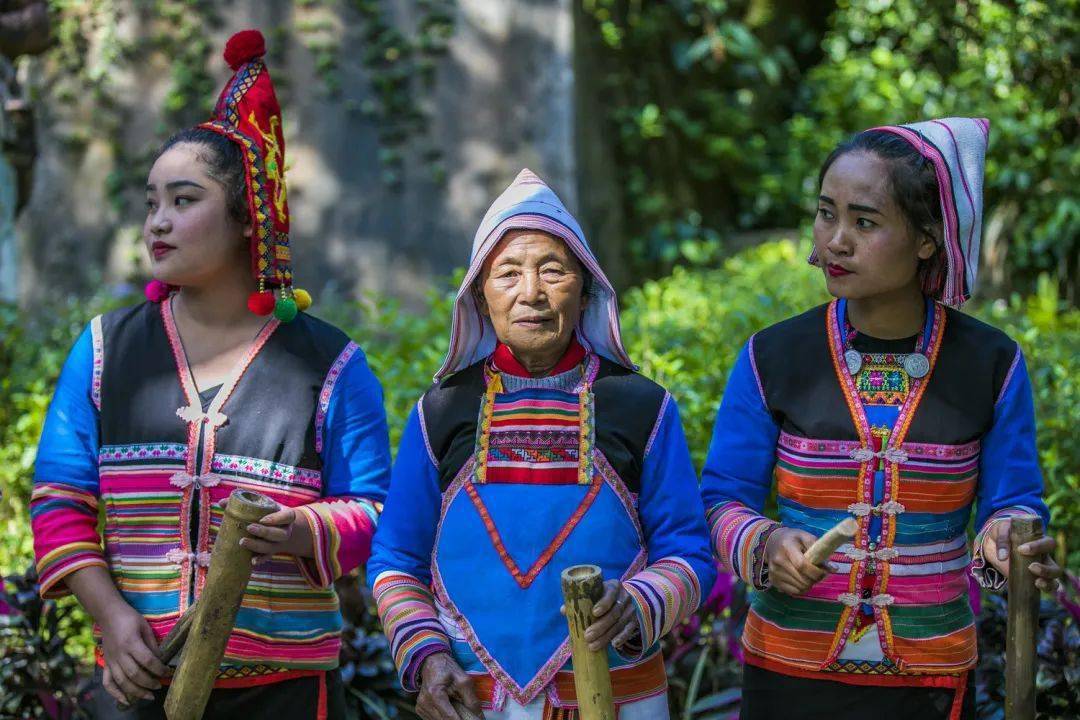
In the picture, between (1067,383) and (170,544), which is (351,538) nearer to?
(170,544)

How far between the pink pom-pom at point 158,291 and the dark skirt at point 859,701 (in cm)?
155

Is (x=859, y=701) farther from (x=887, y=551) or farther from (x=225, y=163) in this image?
(x=225, y=163)

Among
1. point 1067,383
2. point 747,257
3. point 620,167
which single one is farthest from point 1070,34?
point 1067,383

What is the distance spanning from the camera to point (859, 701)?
2703 millimetres

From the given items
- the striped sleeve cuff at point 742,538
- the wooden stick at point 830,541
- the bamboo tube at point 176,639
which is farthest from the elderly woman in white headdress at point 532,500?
the bamboo tube at point 176,639

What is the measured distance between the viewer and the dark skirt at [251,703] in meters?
2.77

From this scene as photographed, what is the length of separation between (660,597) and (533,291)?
622 mm

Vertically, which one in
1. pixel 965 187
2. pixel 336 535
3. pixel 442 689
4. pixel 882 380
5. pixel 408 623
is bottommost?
pixel 442 689

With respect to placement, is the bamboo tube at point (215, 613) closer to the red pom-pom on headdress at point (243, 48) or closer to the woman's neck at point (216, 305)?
the woman's neck at point (216, 305)

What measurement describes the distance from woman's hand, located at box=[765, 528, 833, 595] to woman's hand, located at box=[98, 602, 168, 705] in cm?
122

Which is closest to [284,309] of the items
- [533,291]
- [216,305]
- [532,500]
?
[216,305]

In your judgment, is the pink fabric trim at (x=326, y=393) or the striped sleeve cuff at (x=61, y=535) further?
the pink fabric trim at (x=326, y=393)

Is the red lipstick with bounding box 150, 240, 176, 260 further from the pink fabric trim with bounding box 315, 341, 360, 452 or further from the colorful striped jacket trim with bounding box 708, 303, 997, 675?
the colorful striped jacket trim with bounding box 708, 303, 997, 675

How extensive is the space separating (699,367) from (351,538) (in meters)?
2.45
